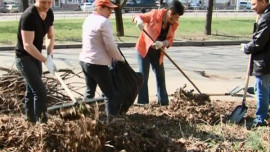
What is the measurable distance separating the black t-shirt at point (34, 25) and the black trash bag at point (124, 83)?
95cm

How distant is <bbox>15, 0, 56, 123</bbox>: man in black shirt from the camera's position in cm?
429

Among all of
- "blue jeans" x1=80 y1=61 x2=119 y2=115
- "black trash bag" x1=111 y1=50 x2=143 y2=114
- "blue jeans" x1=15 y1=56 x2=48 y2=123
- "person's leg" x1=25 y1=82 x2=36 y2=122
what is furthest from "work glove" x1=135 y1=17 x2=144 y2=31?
"person's leg" x1=25 y1=82 x2=36 y2=122

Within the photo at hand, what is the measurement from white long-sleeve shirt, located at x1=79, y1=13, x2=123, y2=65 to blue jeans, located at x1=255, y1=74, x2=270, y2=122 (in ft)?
5.58

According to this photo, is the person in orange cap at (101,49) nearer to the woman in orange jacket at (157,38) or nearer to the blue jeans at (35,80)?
the blue jeans at (35,80)

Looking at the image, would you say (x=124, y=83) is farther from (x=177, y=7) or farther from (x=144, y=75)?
(x=177, y=7)

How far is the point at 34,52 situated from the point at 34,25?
0.27 meters

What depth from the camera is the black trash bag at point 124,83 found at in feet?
16.8

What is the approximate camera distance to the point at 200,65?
10.3 meters

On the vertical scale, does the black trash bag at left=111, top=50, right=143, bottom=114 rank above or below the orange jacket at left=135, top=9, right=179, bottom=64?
below

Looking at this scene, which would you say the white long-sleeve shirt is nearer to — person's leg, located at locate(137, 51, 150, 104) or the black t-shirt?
the black t-shirt

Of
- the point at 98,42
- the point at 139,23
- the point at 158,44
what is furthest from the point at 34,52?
the point at 158,44

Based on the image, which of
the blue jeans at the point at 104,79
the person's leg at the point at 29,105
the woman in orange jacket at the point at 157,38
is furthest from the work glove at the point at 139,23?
the person's leg at the point at 29,105

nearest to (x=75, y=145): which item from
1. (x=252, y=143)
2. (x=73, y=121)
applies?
(x=73, y=121)

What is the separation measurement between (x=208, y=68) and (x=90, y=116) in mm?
6684
